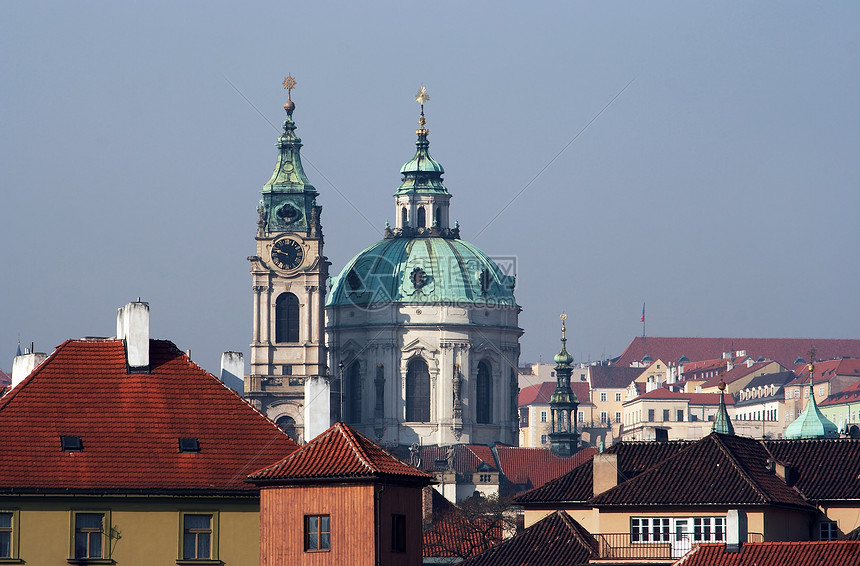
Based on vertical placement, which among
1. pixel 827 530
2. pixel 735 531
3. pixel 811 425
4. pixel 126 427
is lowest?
pixel 735 531

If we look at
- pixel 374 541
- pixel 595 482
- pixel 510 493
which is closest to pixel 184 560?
pixel 374 541

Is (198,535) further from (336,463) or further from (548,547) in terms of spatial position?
(548,547)

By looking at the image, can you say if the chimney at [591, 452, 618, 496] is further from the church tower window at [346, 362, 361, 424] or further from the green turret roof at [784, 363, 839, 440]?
the church tower window at [346, 362, 361, 424]

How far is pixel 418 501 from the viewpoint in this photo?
55625mm

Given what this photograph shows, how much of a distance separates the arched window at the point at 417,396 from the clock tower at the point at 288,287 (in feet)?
33.2

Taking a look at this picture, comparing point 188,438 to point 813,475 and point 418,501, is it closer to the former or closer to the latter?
point 418,501

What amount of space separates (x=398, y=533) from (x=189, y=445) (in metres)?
5.47

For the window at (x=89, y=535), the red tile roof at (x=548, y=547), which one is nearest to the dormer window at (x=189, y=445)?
the window at (x=89, y=535)

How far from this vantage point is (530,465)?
191 metres

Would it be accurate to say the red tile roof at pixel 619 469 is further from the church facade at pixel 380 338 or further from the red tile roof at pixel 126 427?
the church facade at pixel 380 338

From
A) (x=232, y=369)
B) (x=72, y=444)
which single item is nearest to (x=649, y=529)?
(x=232, y=369)

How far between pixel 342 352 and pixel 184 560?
14360 cm

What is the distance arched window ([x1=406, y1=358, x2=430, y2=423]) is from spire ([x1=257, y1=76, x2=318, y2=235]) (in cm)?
1494

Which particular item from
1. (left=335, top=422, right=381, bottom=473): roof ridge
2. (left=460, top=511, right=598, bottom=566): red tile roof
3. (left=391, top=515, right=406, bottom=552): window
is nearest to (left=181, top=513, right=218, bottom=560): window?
(left=335, top=422, right=381, bottom=473): roof ridge
